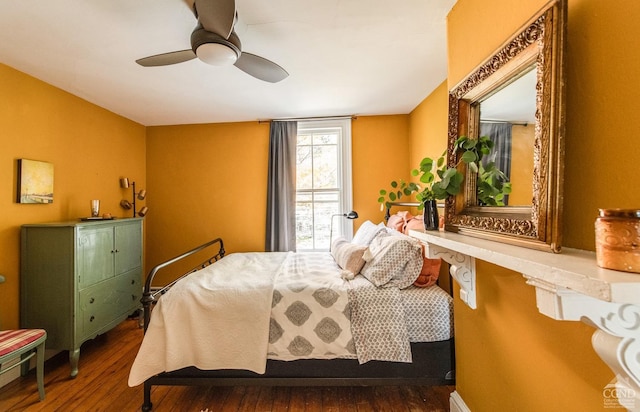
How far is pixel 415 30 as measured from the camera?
176 cm

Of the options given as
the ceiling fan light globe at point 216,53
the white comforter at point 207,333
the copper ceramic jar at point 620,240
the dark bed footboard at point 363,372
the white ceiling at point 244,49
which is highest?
the white ceiling at point 244,49

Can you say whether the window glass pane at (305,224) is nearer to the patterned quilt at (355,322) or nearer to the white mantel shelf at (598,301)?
the patterned quilt at (355,322)

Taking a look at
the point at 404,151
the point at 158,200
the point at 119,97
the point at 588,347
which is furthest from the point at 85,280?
the point at 404,151

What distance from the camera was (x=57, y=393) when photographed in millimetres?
1855

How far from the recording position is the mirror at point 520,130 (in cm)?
78

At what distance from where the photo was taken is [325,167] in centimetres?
358

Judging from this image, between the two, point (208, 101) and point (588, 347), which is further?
point (208, 101)

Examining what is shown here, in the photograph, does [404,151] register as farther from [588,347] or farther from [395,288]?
[588,347]

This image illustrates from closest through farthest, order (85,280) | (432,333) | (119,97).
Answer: (432,333) < (85,280) < (119,97)

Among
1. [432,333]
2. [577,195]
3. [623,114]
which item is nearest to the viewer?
[623,114]

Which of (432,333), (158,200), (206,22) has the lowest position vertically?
(432,333)

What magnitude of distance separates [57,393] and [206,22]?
9.10 feet

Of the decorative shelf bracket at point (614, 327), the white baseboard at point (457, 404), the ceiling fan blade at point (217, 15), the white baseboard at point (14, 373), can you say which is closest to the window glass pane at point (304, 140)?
the ceiling fan blade at point (217, 15)

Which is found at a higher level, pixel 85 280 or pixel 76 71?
pixel 76 71
